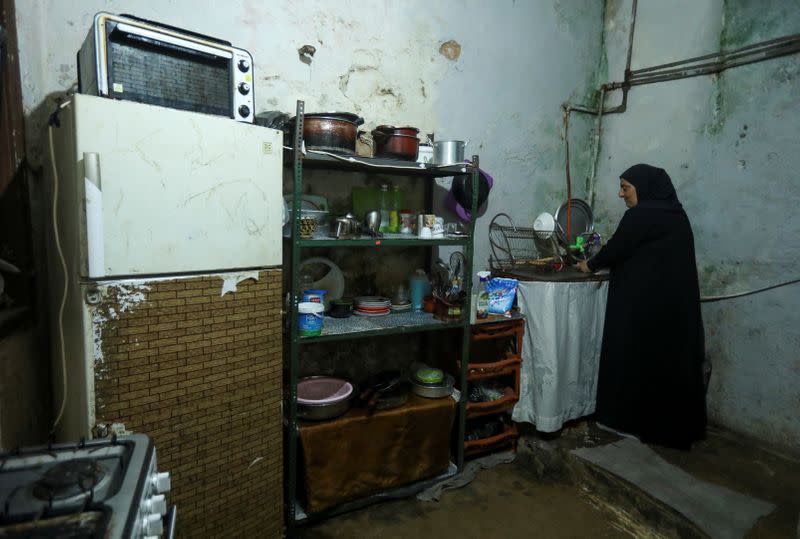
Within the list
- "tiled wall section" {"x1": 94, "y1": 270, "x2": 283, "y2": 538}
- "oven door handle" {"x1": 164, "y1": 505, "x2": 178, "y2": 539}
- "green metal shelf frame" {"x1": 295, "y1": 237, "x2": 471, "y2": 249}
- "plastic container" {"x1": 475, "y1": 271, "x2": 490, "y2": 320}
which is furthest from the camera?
"plastic container" {"x1": 475, "y1": 271, "x2": 490, "y2": 320}

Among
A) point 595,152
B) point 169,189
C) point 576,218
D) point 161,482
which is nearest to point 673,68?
point 595,152

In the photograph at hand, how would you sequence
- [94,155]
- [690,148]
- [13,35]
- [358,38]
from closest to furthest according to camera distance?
[94,155]
[13,35]
[358,38]
[690,148]

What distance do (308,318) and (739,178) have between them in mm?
2696

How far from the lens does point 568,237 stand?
3.15 meters

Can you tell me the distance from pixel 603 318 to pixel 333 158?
209 centimetres

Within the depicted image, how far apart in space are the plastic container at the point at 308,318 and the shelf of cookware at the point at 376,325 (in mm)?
28

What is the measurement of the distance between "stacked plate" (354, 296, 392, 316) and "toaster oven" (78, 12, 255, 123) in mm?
1114

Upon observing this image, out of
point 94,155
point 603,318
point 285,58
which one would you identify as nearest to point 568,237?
point 603,318

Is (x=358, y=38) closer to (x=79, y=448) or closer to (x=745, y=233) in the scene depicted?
(x=79, y=448)

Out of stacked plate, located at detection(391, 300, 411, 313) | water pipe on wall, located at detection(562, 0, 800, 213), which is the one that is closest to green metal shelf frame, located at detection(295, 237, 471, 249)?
stacked plate, located at detection(391, 300, 411, 313)

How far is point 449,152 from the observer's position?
2.22 metres

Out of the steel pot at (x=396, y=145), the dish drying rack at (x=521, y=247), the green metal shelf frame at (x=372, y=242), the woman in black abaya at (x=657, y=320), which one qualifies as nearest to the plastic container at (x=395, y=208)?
the green metal shelf frame at (x=372, y=242)

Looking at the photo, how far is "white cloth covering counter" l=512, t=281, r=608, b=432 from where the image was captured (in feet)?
8.42

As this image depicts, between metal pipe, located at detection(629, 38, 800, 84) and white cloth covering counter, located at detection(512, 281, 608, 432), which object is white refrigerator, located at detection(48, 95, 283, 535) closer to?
white cloth covering counter, located at detection(512, 281, 608, 432)
